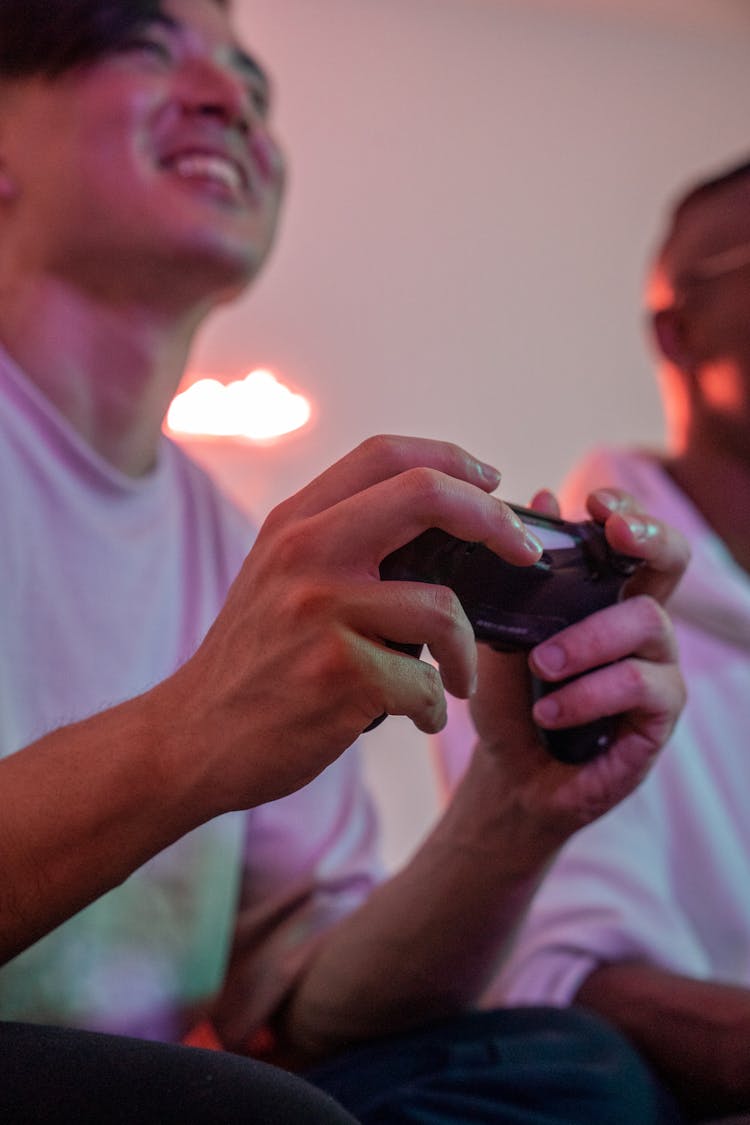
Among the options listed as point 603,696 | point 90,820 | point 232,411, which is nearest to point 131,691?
point 90,820

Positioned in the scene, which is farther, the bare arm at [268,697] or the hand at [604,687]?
the hand at [604,687]

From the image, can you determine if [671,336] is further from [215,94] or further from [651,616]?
[651,616]

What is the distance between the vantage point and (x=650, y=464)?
43.7 inches

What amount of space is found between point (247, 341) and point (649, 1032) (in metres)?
1.32

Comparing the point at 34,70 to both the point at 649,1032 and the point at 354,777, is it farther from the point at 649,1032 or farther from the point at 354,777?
the point at 649,1032

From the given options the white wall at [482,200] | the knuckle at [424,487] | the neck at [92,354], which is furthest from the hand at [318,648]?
the white wall at [482,200]

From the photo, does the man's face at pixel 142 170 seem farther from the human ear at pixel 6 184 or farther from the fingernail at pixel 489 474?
the fingernail at pixel 489 474

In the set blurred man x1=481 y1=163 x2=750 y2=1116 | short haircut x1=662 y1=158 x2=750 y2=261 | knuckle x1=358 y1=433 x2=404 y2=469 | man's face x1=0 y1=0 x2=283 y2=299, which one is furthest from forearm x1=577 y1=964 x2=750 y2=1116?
short haircut x1=662 y1=158 x2=750 y2=261

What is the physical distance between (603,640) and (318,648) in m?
0.19

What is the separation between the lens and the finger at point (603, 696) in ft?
1.75

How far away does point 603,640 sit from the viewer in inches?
20.7

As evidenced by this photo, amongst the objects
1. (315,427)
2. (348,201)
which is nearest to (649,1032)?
(315,427)

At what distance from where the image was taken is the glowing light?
30.0 inches

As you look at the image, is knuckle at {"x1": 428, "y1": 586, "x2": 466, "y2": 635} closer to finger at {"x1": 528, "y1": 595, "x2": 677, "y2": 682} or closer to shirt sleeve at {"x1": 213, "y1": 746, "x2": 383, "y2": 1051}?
finger at {"x1": 528, "y1": 595, "x2": 677, "y2": 682}
